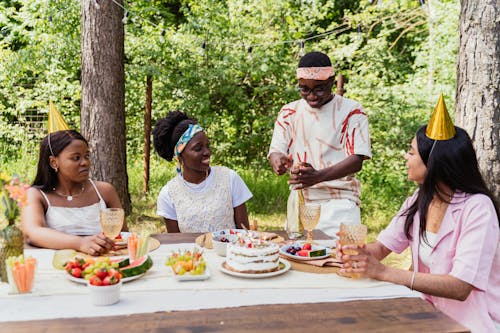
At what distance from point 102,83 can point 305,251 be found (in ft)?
13.2

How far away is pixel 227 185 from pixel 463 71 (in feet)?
6.92

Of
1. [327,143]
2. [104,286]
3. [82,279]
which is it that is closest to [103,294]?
[104,286]

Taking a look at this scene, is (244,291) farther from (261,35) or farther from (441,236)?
(261,35)

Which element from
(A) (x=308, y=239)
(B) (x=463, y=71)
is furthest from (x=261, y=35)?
(A) (x=308, y=239)

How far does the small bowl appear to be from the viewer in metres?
1.78

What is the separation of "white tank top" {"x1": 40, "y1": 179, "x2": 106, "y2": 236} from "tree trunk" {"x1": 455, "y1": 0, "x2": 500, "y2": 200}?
2.84 meters

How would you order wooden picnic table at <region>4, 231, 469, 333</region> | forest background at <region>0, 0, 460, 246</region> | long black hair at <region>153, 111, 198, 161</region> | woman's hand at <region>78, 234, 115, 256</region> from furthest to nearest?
forest background at <region>0, 0, 460, 246</region>
long black hair at <region>153, 111, 198, 161</region>
woman's hand at <region>78, 234, 115, 256</region>
wooden picnic table at <region>4, 231, 469, 333</region>

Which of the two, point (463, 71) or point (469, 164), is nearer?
point (469, 164)

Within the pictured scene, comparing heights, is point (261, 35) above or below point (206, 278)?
above

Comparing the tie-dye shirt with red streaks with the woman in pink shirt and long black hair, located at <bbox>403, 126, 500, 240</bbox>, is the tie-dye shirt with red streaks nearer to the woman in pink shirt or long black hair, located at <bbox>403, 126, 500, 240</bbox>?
the woman in pink shirt

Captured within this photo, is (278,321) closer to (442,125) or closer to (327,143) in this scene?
(442,125)

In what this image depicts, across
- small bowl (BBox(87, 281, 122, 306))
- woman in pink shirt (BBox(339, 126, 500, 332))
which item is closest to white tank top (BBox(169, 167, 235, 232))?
woman in pink shirt (BBox(339, 126, 500, 332))

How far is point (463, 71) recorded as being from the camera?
3.86 metres

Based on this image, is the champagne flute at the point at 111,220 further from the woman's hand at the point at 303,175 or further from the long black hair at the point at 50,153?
the woman's hand at the point at 303,175
